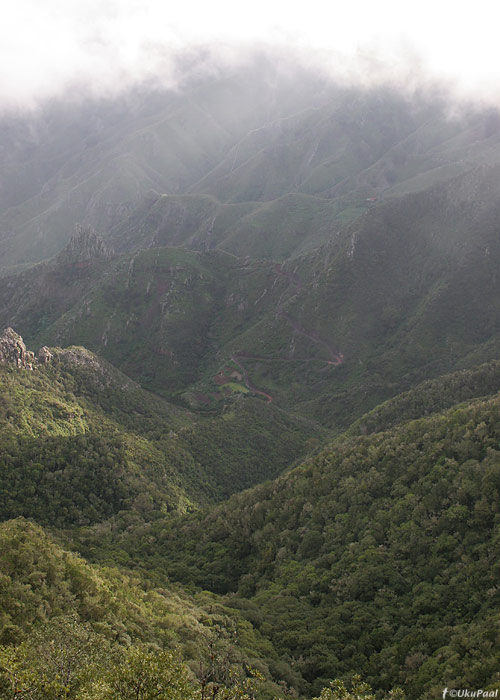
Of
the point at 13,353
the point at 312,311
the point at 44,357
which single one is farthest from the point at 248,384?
the point at 13,353

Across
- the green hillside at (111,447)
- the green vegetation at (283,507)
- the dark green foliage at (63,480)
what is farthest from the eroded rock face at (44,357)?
the dark green foliage at (63,480)

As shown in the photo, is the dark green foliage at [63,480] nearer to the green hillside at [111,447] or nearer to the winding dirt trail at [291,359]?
the green hillside at [111,447]

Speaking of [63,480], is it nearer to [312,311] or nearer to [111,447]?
[111,447]

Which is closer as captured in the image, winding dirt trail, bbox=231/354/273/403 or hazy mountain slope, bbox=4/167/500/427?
hazy mountain slope, bbox=4/167/500/427

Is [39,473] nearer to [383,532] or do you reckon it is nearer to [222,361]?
[383,532]

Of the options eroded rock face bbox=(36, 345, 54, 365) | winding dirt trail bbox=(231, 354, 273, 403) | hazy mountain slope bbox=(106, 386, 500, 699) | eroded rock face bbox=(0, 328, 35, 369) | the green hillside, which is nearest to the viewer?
hazy mountain slope bbox=(106, 386, 500, 699)

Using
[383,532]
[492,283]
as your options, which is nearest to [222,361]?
[492,283]

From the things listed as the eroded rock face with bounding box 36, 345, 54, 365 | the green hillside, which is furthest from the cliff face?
the eroded rock face with bounding box 36, 345, 54, 365

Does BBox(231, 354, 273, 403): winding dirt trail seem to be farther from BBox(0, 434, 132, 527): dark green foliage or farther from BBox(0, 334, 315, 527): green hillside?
BBox(0, 434, 132, 527): dark green foliage

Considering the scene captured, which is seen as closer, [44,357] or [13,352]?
[13,352]

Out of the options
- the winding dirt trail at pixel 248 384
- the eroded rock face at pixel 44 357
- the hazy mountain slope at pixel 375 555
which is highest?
the eroded rock face at pixel 44 357
